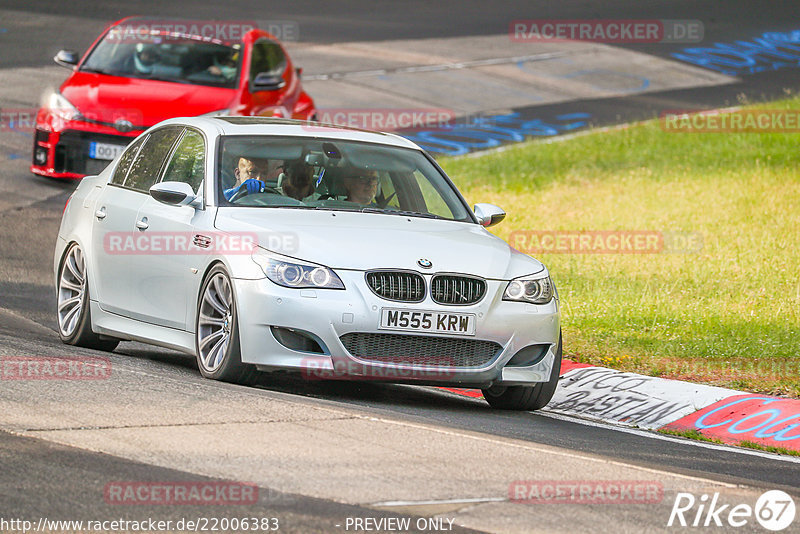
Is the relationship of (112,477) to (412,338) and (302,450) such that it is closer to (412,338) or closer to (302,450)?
(302,450)

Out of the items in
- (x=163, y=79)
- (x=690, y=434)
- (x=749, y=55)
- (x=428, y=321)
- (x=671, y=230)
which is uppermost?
(x=163, y=79)

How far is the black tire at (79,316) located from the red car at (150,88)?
526cm

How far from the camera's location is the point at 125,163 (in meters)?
10.2

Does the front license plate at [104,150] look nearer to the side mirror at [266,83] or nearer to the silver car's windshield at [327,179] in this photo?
the side mirror at [266,83]

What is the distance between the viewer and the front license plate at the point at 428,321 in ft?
26.6

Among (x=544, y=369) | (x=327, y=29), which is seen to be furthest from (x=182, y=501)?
(x=327, y=29)

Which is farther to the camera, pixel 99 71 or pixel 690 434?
pixel 99 71

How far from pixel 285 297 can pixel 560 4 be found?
103 feet

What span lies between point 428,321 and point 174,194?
1.87 meters

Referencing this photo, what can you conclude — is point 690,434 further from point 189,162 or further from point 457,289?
point 189,162

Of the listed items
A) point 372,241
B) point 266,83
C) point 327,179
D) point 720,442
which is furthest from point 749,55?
point 372,241

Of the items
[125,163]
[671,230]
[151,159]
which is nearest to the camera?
[151,159]

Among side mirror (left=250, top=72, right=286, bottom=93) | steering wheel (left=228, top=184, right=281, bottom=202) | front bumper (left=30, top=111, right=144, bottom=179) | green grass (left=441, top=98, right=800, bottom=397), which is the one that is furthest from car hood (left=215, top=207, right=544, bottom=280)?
side mirror (left=250, top=72, right=286, bottom=93)

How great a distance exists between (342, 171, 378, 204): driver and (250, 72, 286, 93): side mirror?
6.94 metres
